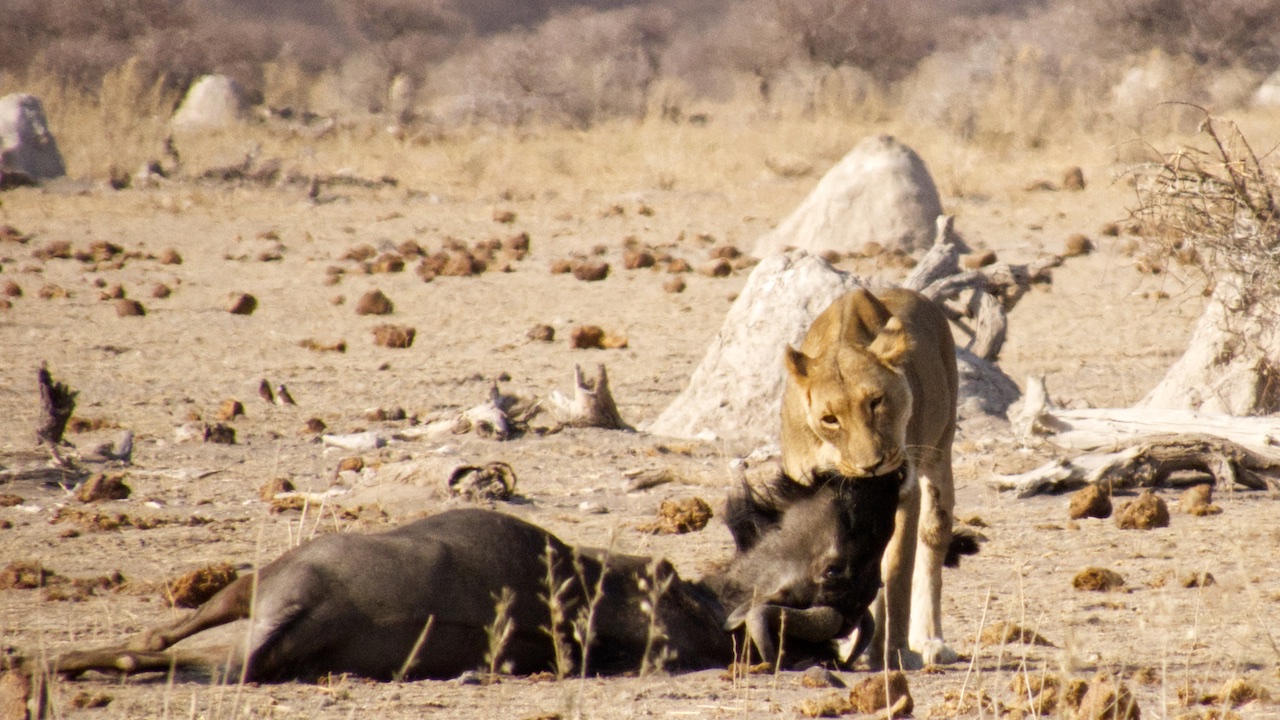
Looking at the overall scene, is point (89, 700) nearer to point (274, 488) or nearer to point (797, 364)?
point (797, 364)

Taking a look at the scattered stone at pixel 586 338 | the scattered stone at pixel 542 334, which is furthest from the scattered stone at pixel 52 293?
the scattered stone at pixel 586 338

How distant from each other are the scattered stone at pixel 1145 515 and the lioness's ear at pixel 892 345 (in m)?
2.16

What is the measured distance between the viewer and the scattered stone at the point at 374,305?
12.6 meters

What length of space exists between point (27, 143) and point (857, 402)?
17.6 m

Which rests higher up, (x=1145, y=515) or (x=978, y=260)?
(x=978, y=260)

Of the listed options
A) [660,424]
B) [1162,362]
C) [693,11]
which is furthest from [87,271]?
[693,11]

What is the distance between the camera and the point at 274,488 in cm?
717

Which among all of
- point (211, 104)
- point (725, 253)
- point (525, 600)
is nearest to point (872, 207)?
point (725, 253)

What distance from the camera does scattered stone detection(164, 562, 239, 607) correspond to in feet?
16.1

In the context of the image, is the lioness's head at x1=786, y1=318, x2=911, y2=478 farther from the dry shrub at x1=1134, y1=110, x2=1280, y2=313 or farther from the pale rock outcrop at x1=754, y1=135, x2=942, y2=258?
the pale rock outcrop at x1=754, y1=135, x2=942, y2=258

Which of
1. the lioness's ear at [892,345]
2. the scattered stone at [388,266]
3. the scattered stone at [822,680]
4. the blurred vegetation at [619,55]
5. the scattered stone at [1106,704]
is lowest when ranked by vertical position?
the scattered stone at [822,680]

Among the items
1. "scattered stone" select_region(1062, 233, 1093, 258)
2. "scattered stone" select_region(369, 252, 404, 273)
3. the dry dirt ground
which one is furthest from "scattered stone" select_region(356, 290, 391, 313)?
"scattered stone" select_region(1062, 233, 1093, 258)

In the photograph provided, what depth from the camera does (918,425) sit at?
488 cm

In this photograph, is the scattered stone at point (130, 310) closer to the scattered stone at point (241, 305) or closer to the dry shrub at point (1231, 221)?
the scattered stone at point (241, 305)
